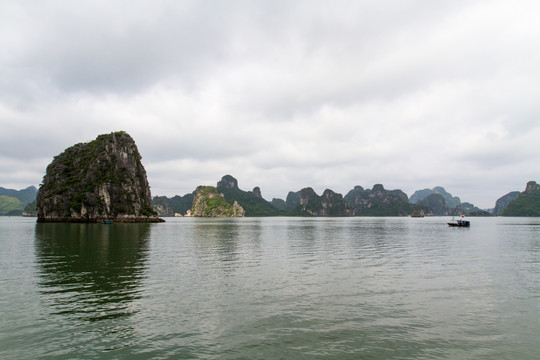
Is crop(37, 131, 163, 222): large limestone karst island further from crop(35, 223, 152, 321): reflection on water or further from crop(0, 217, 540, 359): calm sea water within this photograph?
crop(0, 217, 540, 359): calm sea water

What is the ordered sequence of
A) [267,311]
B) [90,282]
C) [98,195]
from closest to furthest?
[267,311]
[90,282]
[98,195]

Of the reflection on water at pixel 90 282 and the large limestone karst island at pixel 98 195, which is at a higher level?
the large limestone karst island at pixel 98 195

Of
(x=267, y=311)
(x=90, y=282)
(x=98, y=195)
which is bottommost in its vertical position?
(x=267, y=311)

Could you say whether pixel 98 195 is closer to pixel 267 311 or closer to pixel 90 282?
pixel 90 282

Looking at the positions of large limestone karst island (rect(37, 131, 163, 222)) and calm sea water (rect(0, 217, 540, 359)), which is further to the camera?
large limestone karst island (rect(37, 131, 163, 222))

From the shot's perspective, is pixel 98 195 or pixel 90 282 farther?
pixel 98 195

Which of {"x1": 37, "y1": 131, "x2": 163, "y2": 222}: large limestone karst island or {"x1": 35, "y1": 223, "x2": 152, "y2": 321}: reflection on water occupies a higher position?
{"x1": 37, "y1": 131, "x2": 163, "y2": 222}: large limestone karst island

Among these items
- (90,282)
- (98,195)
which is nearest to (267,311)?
(90,282)

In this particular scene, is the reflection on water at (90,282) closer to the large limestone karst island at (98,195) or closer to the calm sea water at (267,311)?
the calm sea water at (267,311)

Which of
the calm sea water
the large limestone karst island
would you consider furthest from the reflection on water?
the large limestone karst island

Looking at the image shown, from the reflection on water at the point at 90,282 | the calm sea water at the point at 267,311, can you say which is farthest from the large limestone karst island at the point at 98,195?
the calm sea water at the point at 267,311

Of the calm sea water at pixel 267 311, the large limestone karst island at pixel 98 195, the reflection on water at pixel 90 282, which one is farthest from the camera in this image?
the large limestone karst island at pixel 98 195

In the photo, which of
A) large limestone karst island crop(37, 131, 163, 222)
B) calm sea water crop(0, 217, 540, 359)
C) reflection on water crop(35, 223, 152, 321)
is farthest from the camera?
large limestone karst island crop(37, 131, 163, 222)

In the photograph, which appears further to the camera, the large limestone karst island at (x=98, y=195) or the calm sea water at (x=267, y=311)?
the large limestone karst island at (x=98, y=195)
